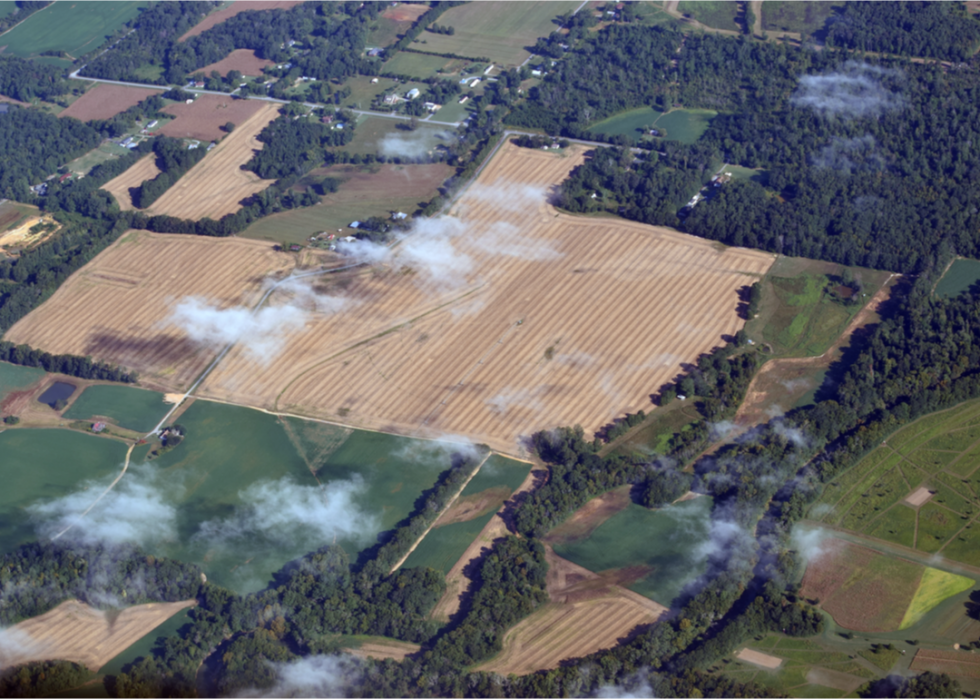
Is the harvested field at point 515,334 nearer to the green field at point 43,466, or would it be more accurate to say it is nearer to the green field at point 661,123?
the green field at point 43,466

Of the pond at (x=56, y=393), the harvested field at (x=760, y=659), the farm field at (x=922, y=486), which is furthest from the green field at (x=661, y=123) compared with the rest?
the harvested field at (x=760, y=659)

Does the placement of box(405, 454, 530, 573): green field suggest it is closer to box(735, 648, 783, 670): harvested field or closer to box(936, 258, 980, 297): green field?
box(735, 648, 783, 670): harvested field

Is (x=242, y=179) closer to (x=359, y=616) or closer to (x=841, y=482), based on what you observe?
(x=359, y=616)

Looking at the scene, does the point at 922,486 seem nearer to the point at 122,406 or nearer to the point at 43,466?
the point at 122,406

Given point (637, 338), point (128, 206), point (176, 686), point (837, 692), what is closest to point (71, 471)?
point (176, 686)

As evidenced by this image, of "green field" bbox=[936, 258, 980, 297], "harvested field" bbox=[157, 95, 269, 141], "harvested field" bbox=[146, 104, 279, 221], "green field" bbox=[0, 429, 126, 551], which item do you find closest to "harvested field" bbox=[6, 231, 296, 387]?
"harvested field" bbox=[146, 104, 279, 221]

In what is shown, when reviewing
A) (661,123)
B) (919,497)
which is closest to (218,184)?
(661,123)
